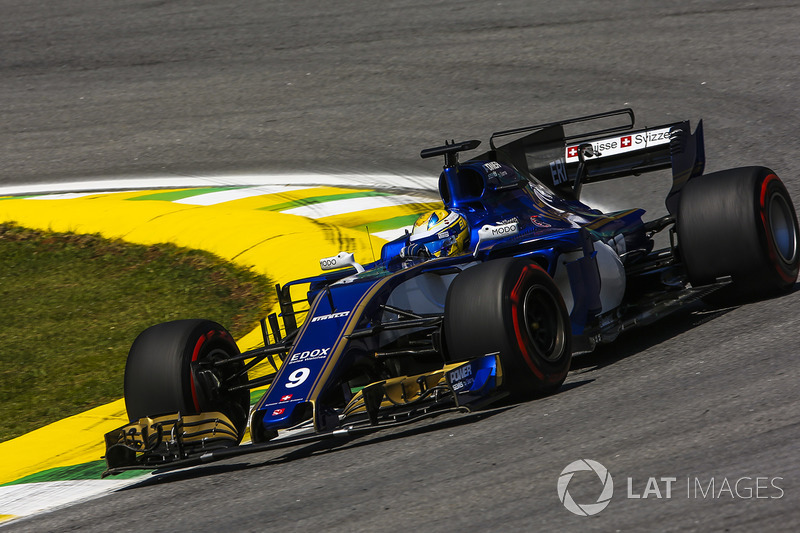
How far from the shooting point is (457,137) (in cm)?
1212

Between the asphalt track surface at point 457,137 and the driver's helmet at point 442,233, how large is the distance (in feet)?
3.51

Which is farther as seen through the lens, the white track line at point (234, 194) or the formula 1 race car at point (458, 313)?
the white track line at point (234, 194)

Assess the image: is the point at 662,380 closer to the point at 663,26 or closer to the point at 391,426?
the point at 391,426

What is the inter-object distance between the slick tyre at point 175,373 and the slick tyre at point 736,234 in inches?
116

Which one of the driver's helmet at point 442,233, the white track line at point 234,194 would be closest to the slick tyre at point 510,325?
the driver's helmet at point 442,233

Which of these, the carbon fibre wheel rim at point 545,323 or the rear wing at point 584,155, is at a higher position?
the rear wing at point 584,155

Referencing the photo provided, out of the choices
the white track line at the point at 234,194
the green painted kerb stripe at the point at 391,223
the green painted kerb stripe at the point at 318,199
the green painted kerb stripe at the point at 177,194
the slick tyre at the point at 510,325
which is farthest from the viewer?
the green painted kerb stripe at the point at 177,194

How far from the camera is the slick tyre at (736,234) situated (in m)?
6.61

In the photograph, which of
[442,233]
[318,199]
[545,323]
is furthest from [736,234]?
[318,199]

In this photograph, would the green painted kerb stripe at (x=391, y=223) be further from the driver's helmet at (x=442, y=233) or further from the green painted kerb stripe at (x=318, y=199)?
the driver's helmet at (x=442, y=233)

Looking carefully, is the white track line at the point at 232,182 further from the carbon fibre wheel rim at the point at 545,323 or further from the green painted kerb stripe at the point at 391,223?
the carbon fibre wheel rim at the point at 545,323

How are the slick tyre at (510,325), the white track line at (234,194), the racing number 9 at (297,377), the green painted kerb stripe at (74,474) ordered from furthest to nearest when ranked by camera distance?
the white track line at (234,194), the green painted kerb stripe at (74,474), the racing number 9 at (297,377), the slick tyre at (510,325)

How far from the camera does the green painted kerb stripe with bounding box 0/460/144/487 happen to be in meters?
6.09
